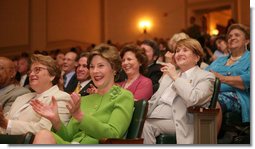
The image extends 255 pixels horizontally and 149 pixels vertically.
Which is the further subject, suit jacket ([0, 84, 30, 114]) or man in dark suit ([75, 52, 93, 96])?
man in dark suit ([75, 52, 93, 96])

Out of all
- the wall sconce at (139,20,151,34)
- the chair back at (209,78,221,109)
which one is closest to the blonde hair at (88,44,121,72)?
the chair back at (209,78,221,109)

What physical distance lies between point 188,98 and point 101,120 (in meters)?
0.55

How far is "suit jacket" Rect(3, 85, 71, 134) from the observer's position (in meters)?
2.46

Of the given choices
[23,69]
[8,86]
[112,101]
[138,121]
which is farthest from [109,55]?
[23,69]

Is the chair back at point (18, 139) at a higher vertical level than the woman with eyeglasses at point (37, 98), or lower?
lower

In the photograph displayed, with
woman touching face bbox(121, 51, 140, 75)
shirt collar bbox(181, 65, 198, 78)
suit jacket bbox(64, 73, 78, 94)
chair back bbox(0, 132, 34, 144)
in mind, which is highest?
woman touching face bbox(121, 51, 140, 75)

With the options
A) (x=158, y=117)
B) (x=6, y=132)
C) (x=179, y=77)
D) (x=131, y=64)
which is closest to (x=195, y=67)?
(x=179, y=77)

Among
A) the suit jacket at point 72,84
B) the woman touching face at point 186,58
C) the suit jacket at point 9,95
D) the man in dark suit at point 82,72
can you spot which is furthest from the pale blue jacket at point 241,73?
the suit jacket at point 9,95

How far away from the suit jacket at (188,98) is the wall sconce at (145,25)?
10.4 feet

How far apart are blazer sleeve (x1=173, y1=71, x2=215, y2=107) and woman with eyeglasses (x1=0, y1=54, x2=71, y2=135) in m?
0.67

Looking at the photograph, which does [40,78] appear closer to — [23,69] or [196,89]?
[196,89]

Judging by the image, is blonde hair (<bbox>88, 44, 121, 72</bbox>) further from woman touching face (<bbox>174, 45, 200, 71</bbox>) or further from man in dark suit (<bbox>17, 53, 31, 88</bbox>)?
man in dark suit (<bbox>17, 53, 31, 88</bbox>)

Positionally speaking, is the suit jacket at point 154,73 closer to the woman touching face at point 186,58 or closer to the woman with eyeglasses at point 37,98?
the woman touching face at point 186,58

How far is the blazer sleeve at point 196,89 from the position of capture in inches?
99.5
